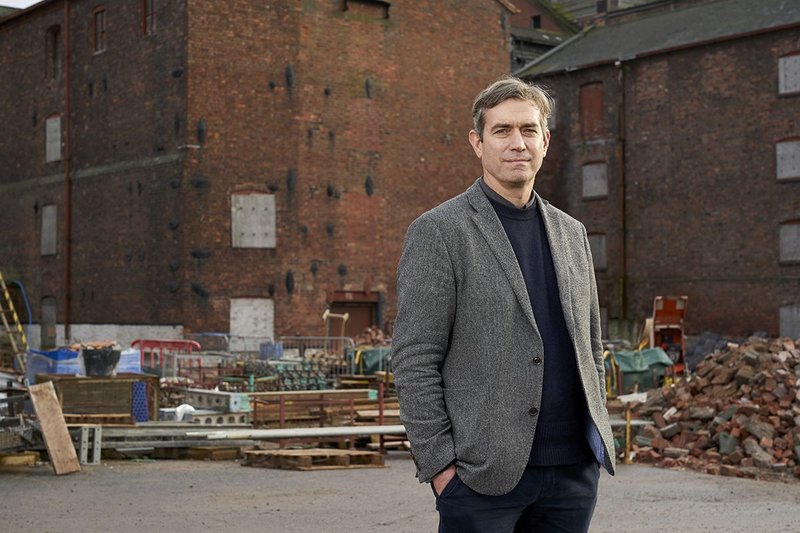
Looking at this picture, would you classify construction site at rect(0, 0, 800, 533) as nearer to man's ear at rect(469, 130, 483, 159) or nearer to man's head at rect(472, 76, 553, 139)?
man's ear at rect(469, 130, 483, 159)

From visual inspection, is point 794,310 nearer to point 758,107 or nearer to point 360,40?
point 758,107

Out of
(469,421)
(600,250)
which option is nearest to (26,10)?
(600,250)

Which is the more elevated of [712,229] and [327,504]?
[712,229]

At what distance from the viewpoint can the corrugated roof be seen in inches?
1484

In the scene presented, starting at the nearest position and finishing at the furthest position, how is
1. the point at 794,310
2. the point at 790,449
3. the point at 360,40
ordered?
the point at 790,449 → the point at 360,40 → the point at 794,310

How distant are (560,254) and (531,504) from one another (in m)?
0.82

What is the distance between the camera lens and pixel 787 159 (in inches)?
1451

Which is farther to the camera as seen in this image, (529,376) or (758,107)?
(758,107)

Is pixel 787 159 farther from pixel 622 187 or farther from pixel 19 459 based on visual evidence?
pixel 19 459

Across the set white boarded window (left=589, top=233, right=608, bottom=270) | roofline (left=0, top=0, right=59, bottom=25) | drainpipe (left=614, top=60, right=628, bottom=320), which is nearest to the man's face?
roofline (left=0, top=0, right=59, bottom=25)

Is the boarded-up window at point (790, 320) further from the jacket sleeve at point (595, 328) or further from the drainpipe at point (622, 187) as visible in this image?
the jacket sleeve at point (595, 328)

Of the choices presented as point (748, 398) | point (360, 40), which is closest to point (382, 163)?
point (360, 40)

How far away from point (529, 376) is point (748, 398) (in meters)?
14.0

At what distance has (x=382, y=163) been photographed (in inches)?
1345
